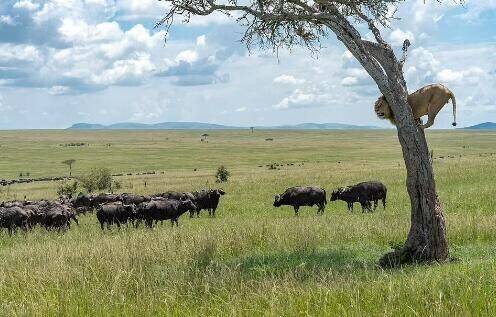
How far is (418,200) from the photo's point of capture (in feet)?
37.5

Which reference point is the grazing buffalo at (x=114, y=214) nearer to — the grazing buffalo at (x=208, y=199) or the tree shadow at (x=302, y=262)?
the grazing buffalo at (x=208, y=199)

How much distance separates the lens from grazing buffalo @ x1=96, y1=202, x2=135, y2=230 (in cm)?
2466

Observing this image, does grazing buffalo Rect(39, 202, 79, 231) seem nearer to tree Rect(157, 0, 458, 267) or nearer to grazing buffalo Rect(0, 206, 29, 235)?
grazing buffalo Rect(0, 206, 29, 235)

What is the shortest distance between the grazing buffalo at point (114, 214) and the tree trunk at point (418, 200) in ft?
52.0

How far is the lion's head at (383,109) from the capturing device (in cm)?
1198

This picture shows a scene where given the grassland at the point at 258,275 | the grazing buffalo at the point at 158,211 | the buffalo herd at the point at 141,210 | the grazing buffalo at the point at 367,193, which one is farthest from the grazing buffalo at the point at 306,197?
the grassland at the point at 258,275

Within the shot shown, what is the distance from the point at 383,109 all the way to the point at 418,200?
2.10m

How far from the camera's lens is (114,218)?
24.8 meters

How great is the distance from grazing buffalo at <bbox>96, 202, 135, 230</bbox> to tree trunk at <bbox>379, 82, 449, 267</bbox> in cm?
1586

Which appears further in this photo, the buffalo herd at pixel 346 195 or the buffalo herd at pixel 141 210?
the buffalo herd at pixel 346 195

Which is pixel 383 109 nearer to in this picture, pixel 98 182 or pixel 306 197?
pixel 306 197

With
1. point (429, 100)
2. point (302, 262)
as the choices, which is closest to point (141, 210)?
point (302, 262)

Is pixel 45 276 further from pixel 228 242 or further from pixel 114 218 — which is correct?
pixel 114 218

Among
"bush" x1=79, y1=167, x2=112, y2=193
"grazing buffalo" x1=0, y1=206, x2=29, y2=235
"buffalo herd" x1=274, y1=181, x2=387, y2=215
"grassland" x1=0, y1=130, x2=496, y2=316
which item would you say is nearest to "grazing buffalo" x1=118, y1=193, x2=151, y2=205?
"grazing buffalo" x1=0, y1=206, x2=29, y2=235
